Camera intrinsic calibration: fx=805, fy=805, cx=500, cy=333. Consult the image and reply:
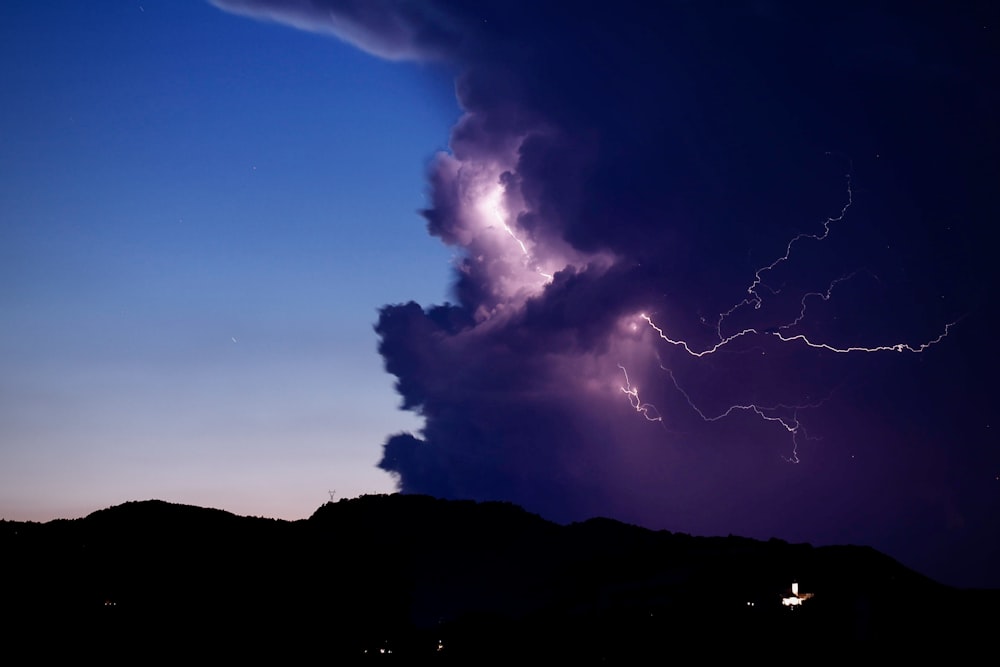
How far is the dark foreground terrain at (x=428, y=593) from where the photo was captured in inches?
861

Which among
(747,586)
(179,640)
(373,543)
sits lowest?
(179,640)

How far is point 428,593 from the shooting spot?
185 feet

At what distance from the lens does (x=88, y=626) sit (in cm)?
3102

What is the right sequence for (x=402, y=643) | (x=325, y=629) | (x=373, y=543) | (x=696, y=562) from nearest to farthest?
1. (x=696, y=562)
2. (x=402, y=643)
3. (x=325, y=629)
4. (x=373, y=543)

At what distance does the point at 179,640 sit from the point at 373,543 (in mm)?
26645

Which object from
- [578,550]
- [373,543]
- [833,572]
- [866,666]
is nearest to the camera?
[866,666]

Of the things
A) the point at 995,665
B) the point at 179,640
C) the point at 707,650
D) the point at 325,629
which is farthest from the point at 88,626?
the point at 995,665

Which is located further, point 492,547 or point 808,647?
point 492,547

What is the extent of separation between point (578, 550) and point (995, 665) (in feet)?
158

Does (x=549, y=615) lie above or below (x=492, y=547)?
below

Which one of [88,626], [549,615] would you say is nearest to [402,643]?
[549,615]

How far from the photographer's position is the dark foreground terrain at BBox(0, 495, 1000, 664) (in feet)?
71.8

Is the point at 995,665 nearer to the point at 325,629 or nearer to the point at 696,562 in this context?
the point at 696,562

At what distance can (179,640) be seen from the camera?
34031 mm
